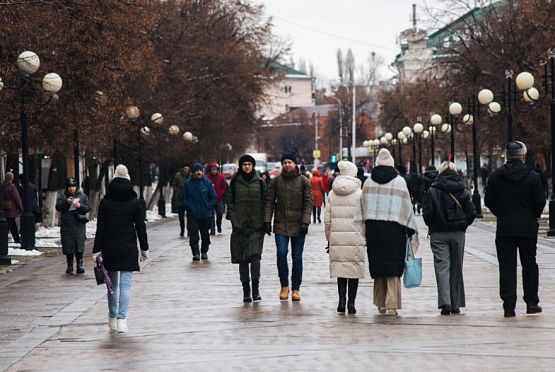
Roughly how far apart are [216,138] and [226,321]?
4710 centimetres

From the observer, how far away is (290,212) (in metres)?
16.9

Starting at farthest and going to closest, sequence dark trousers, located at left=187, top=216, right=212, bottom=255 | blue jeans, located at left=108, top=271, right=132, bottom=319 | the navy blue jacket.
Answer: the navy blue jacket
dark trousers, located at left=187, top=216, right=212, bottom=255
blue jeans, located at left=108, top=271, right=132, bottom=319

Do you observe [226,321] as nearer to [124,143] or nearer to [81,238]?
[81,238]

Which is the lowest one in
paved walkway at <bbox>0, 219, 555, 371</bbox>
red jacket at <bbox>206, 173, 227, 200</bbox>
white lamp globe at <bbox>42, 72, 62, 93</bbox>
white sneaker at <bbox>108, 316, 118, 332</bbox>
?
paved walkway at <bbox>0, 219, 555, 371</bbox>

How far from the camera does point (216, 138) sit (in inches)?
2436

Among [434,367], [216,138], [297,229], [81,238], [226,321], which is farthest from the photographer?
[216,138]

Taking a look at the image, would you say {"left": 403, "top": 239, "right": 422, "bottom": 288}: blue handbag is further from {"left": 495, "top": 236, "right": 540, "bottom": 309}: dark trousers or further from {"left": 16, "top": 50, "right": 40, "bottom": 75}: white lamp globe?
{"left": 16, "top": 50, "right": 40, "bottom": 75}: white lamp globe

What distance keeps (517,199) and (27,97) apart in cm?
1664

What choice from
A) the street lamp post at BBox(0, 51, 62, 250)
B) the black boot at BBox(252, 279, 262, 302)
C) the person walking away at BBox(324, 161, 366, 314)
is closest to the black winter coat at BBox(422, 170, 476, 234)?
the person walking away at BBox(324, 161, 366, 314)

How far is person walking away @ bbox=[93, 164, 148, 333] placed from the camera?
14.6 m

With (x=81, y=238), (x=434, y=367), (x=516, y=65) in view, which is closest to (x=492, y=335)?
(x=434, y=367)

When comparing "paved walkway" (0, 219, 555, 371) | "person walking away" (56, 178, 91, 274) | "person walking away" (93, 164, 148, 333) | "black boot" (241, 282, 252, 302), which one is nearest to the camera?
"paved walkway" (0, 219, 555, 371)

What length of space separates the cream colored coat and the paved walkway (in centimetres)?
51

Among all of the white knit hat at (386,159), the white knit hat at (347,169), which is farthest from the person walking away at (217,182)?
the white knit hat at (386,159)
